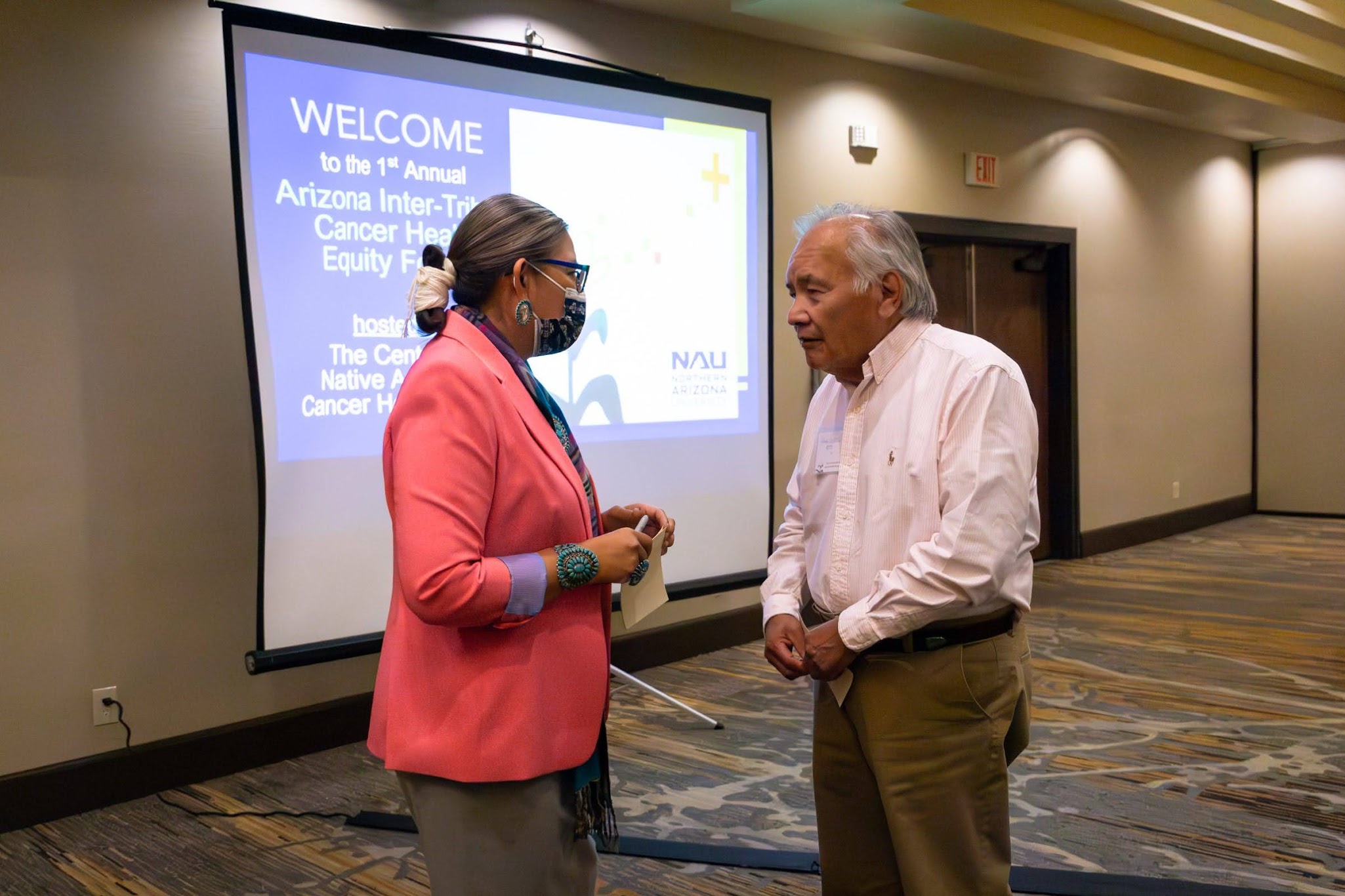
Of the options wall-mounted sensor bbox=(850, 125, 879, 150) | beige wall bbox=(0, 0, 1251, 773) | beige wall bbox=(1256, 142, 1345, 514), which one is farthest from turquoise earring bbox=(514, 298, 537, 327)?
beige wall bbox=(1256, 142, 1345, 514)

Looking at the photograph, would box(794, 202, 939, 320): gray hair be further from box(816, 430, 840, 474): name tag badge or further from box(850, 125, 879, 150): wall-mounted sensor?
box(850, 125, 879, 150): wall-mounted sensor

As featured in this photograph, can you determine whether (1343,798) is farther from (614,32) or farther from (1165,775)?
(614,32)

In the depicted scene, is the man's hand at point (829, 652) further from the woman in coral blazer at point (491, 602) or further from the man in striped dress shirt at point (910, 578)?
the woman in coral blazer at point (491, 602)

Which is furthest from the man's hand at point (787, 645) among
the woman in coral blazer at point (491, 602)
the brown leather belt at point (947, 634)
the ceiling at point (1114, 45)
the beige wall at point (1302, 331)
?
the beige wall at point (1302, 331)

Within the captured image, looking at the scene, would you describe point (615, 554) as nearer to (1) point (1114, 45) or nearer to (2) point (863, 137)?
(2) point (863, 137)

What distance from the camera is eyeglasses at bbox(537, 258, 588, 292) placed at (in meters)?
1.57

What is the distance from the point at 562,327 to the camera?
1.70 m

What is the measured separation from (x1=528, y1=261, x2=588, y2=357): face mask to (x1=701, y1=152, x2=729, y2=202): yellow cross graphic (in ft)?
8.95

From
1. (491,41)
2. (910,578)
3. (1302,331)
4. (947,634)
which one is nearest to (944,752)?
(947,634)

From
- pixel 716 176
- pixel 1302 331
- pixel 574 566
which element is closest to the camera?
pixel 574 566

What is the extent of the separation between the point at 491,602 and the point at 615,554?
0.20 meters

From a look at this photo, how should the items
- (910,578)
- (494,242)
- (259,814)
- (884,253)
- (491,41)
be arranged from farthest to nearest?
1. (491,41)
2. (259,814)
3. (884,253)
4. (910,578)
5. (494,242)

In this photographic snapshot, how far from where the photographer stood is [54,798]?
330cm

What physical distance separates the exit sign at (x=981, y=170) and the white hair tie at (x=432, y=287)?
18.0 feet
